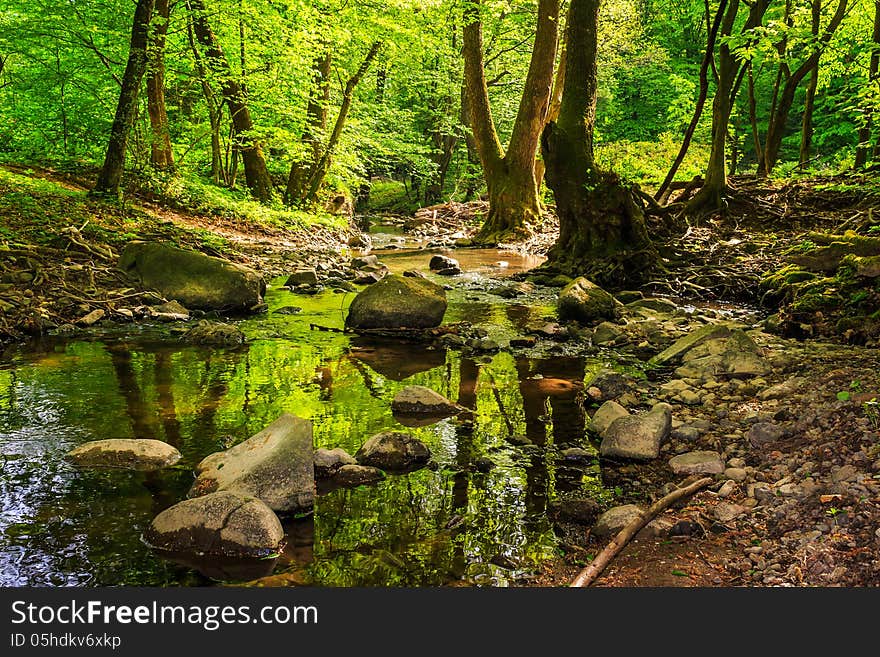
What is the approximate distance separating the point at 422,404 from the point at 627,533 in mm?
2506

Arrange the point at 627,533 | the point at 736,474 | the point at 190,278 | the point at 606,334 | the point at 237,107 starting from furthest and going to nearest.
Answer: the point at 237,107 → the point at 190,278 → the point at 606,334 → the point at 736,474 → the point at 627,533

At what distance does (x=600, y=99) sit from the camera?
2742 centimetres

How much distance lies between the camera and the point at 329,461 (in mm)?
4293

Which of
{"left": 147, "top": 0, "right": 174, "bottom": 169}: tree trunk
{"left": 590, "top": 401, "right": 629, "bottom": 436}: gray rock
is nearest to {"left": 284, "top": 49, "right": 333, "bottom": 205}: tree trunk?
{"left": 147, "top": 0, "right": 174, "bottom": 169}: tree trunk

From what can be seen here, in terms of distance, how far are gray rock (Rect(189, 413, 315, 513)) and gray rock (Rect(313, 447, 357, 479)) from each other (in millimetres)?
257

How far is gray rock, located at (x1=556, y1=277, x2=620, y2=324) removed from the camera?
30.0ft

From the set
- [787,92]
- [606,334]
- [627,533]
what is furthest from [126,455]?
[787,92]

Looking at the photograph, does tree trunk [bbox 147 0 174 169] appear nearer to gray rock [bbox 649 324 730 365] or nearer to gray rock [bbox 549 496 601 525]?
gray rock [bbox 649 324 730 365]

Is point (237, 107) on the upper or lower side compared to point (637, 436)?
upper

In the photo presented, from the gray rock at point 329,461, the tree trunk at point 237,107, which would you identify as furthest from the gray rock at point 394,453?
the tree trunk at point 237,107

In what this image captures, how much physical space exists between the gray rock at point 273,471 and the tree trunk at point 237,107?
12714mm

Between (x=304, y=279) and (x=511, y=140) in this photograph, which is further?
(x=511, y=140)

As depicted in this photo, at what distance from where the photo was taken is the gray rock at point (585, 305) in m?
9.14

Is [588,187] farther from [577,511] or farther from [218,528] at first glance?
[218,528]
